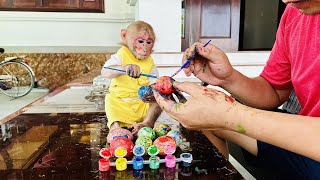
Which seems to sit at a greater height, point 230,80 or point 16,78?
point 230,80

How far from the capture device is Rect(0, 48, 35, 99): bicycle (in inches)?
147

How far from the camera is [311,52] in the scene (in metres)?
0.85

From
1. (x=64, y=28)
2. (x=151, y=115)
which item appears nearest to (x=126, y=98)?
(x=151, y=115)

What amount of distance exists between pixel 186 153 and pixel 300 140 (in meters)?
0.30

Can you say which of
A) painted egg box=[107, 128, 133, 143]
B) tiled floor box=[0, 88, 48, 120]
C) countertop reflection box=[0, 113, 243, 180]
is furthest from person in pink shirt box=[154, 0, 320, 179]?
tiled floor box=[0, 88, 48, 120]

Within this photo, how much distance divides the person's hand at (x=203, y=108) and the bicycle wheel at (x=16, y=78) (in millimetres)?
3397

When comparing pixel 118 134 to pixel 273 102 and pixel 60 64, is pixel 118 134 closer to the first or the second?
pixel 273 102

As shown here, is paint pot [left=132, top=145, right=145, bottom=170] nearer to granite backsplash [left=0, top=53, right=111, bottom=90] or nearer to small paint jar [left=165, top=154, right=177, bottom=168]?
small paint jar [left=165, top=154, right=177, bottom=168]

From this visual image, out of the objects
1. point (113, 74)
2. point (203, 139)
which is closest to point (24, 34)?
point (113, 74)

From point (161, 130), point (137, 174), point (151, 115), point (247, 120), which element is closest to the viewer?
point (247, 120)

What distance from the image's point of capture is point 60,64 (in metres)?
4.03

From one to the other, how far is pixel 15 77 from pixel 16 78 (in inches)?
0.8

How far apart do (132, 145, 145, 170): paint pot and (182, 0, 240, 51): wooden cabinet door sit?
2203 mm

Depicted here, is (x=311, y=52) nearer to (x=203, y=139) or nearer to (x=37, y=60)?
(x=203, y=139)
